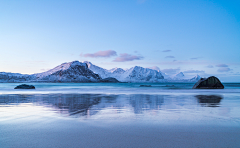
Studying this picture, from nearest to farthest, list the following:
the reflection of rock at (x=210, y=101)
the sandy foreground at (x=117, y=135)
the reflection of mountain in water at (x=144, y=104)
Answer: the sandy foreground at (x=117, y=135)
the reflection of mountain in water at (x=144, y=104)
the reflection of rock at (x=210, y=101)

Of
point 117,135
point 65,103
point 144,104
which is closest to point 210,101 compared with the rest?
point 144,104

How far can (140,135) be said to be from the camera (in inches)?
221

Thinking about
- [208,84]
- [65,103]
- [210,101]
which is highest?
[208,84]

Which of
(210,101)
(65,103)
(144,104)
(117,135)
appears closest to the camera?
(117,135)

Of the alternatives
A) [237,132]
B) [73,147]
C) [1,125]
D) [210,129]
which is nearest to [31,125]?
[1,125]

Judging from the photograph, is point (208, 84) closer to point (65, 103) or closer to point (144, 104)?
point (144, 104)

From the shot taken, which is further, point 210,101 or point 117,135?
point 210,101

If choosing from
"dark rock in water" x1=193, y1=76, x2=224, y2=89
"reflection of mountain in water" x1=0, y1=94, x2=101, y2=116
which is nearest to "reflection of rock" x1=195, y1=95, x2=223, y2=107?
"reflection of mountain in water" x1=0, y1=94, x2=101, y2=116

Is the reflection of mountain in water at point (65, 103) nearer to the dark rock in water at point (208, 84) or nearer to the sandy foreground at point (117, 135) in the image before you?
the sandy foreground at point (117, 135)

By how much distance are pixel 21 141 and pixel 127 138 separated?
3022 millimetres

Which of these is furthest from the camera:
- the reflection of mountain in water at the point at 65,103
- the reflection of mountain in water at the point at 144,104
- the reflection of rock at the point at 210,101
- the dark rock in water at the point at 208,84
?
the dark rock in water at the point at 208,84

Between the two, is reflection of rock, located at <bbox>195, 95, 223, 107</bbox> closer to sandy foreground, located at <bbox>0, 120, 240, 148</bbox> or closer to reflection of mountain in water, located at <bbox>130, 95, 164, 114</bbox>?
reflection of mountain in water, located at <bbox>130, 95, 164, 114</bbox>

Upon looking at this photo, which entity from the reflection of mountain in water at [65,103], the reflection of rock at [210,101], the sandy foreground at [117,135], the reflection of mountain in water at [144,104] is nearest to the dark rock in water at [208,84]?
the reflection of rock at [210,101]

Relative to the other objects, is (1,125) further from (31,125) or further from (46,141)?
(46,141)
